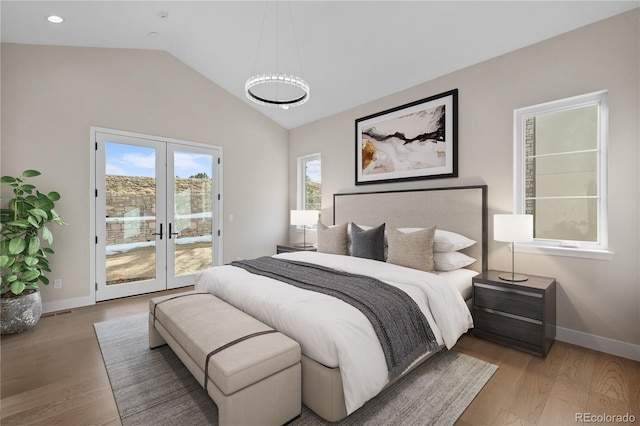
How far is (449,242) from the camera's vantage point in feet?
9.84

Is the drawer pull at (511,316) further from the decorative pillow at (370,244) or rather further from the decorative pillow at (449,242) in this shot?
the decorative pillow at (370,244)

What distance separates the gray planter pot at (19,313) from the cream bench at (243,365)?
7.18 feet

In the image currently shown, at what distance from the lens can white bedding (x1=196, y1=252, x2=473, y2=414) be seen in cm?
161

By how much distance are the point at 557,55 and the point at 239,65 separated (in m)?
3.74

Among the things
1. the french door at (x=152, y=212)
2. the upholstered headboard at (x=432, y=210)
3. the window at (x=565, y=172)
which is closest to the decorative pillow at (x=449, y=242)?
the upholstered headboard at (x=432, y=210)

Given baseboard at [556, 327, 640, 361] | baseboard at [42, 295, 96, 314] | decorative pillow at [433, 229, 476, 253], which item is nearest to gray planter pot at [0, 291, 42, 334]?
baseboard at [42, 295, 96, 314]

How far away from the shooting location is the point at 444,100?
11.5 ft

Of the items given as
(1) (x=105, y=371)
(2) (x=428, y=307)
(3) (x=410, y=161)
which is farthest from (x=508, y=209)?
(1) (x=105, y=371)

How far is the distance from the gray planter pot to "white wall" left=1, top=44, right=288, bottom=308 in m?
0.55

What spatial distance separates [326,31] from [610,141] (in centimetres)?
290

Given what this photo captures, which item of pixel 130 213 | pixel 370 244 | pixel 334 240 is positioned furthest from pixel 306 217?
pixel 130 213

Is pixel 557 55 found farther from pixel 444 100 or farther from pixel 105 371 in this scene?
pixel 105 371

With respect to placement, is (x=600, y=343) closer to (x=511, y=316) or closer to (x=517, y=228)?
(x=511, y=316)

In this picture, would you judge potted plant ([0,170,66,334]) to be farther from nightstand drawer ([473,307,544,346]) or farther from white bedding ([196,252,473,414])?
nightstand drawer ([473,307,544,346])
